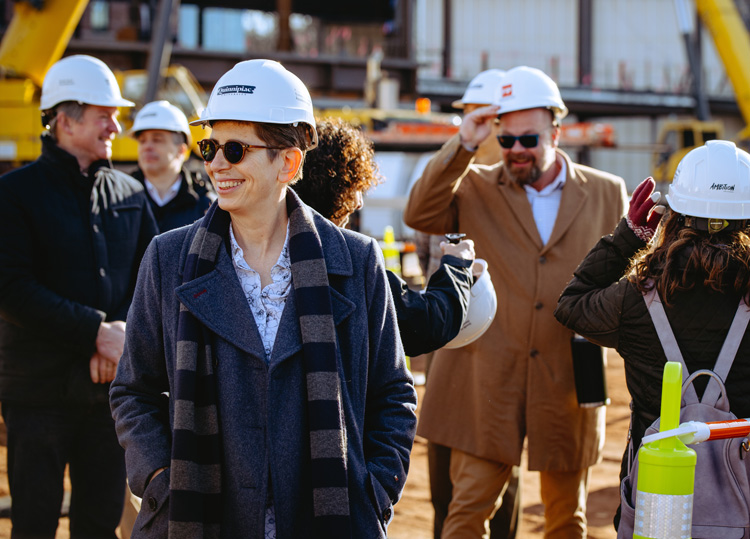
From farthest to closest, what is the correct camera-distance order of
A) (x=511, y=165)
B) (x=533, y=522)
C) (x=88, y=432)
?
(x=533, y=522), (x=511, y=165), (x=88, y=432)

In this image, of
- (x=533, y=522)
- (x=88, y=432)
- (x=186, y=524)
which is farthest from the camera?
(x=533, y=522)

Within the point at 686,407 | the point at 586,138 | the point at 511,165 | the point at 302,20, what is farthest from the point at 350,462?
the point at 302,20

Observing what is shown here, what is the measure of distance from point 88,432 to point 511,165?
2204 millimetres

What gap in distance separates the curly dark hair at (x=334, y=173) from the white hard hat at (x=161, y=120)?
2843mm

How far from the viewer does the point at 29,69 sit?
1561 centimetres

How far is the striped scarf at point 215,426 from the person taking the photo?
80.8 inches

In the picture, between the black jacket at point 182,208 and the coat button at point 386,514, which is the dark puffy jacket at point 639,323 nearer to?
the coat button at point 386,514

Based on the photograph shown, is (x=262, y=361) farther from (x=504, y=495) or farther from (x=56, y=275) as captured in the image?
(x=504, y=495)

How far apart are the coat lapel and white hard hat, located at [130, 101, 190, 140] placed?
3435 millimetres

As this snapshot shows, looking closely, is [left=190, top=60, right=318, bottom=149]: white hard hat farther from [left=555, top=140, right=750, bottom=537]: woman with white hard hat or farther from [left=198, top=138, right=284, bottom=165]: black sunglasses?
[left=555, top=140, right=750, bottom=537]: woman with white hard hat

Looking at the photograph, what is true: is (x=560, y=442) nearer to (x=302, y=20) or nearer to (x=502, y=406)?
(x=502, y=406)

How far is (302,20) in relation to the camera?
109ft

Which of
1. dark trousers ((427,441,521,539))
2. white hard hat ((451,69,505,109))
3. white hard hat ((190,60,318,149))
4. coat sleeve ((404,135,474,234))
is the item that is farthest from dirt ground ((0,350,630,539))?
white hard hat ((190,60,318,149))

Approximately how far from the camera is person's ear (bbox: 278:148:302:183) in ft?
7.53
